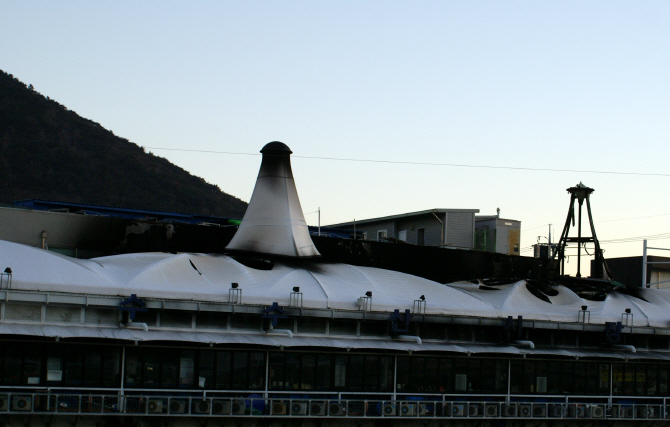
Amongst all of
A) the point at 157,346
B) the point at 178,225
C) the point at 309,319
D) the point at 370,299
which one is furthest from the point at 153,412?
the point at 178,225

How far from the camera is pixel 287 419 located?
37.1 metres

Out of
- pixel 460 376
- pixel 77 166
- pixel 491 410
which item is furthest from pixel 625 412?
pixel 77 166

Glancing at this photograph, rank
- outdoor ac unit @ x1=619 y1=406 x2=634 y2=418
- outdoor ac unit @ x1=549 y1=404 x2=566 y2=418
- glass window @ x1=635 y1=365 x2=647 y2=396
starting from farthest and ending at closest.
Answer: glass window @ x1=635 y1=365 x2=647 y2=396 < outdoor ac unit @ x1=619 y1=406 x2=634 y2=418 < outdoor ac unit @ x1=549 y1=404 x2=566 y2=418

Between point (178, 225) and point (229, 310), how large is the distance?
13.1m

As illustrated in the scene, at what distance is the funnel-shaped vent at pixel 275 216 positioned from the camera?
4569cm

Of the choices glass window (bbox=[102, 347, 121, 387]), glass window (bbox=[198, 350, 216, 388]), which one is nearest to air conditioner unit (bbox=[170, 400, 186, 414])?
glass window (bbox=[198, 350, 216, 388])

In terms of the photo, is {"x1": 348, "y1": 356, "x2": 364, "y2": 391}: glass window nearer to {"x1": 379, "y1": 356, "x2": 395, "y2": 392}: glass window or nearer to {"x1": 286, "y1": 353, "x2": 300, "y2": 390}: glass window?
{"x1": 379, "y1": 356, "x2": 395, "y2": 392}: glass window

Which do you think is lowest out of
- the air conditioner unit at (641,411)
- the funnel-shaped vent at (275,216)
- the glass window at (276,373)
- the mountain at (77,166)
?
the air conditioner unit at (641,411)

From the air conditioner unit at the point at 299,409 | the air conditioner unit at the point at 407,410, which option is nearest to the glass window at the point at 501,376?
the air conditioner unit at the point at 407,410

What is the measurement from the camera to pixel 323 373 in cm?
3928

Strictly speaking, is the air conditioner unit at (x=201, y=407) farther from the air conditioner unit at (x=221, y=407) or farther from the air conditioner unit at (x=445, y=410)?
the air conditioner unit at (x=445, y=410)

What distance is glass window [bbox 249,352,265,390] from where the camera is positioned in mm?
37469

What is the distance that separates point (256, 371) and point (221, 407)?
10.6 feet

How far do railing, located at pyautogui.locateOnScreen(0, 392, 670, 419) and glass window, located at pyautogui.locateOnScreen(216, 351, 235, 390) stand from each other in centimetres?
152
